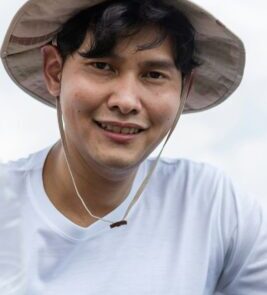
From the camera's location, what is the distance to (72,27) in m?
2.94

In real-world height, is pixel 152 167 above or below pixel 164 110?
below

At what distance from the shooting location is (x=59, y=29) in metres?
3.04

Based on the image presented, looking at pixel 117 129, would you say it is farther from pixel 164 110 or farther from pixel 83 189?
pixel 83 189

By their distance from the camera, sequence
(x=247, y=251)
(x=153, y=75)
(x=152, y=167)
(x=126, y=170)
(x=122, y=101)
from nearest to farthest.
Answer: (x=122, y=101)
(x=153, y=75)
(x=126, y=170)
(x=247, y=251)
(x=152, y=167)

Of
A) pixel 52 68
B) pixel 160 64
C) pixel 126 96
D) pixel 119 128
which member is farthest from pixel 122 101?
pixel 52 68

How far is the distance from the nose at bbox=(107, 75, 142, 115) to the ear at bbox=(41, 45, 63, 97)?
0.37 metres

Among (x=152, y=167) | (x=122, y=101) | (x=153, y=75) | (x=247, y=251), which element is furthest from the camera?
(x=152, y=167)

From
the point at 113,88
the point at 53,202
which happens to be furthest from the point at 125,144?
the point at 53,202

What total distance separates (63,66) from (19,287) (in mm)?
918

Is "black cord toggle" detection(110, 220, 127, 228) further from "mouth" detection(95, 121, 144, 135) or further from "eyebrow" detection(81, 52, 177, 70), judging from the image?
"eyebrow" detection(81, 52, 177, 70)

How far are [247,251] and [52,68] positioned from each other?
104cm

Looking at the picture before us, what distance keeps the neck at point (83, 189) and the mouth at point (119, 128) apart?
0.80 feet

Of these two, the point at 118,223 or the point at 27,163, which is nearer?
the point at 118,223

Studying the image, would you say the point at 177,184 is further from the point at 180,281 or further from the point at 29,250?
the point at 29,250
